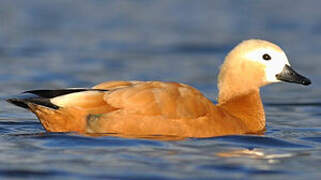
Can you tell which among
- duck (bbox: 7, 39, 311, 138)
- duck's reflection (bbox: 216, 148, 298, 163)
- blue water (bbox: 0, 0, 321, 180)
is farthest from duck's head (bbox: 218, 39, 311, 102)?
duck's reflection (bbox: 216, 148, 298, 163)

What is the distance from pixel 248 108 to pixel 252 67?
1.66 feet

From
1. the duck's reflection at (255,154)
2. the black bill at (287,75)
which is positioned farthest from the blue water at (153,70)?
the black bill at (287,75)

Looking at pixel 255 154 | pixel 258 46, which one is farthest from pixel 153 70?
pixel 255 154

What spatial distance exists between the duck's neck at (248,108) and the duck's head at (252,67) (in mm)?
78

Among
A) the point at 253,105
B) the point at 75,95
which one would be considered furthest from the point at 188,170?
the point at 253,105

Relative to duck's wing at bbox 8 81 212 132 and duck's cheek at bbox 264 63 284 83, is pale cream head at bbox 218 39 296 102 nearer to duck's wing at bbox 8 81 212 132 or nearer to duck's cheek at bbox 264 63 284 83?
duck's cheek at bbox 264 63 284 83

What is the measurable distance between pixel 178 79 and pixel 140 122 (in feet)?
20.2

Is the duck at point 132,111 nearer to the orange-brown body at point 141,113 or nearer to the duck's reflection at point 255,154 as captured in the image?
the orange-brown body at point 141,113

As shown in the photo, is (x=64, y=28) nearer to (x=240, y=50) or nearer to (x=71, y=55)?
(x=71, y=55)

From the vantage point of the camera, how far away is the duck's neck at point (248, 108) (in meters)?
10.3

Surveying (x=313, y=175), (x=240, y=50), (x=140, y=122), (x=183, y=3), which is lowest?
(x=313, y=175)

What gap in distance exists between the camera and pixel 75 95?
368 inches

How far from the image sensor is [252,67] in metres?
10.5

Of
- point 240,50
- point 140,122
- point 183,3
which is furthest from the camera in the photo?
point 183,3
